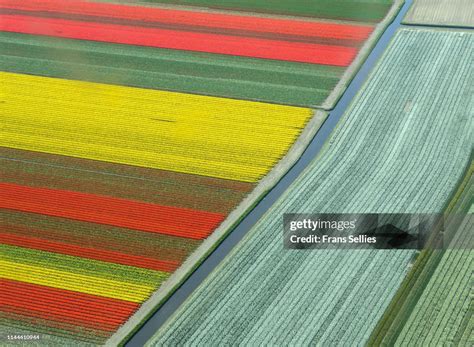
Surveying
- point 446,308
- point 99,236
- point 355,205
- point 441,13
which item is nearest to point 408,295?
Answer: point 446,308

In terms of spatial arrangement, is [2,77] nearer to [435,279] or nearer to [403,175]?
[403,175]

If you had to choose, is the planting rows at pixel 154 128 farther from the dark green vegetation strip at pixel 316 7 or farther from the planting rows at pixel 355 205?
the dark green vegetation strip at pixel 316 7

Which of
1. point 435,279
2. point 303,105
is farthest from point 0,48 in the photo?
point 435,279

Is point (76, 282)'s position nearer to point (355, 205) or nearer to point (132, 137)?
point (132, 137)

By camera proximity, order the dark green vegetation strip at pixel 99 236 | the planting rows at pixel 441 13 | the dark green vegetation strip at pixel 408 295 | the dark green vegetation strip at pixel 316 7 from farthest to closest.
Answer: the dark green vegetation strip at pixel 316 7 → the planting rows at pixel 441 13 → the dark green vegetation strip at pixel 99 236 → the dark green vegetation strip at pixel 408 295

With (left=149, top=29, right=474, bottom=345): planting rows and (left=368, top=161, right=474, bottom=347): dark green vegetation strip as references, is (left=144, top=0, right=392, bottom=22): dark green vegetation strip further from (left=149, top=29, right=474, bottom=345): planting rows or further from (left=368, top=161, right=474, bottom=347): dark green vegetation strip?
(left=368, top=161, right=474, bottom=347): dark green vegetation strip

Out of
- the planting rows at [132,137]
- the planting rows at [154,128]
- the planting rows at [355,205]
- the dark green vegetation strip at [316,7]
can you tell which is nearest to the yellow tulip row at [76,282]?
the planting rows at [132,137]

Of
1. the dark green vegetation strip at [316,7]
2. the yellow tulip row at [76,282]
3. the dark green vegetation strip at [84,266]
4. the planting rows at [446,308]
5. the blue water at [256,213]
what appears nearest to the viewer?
the planting rows at [446,308]
